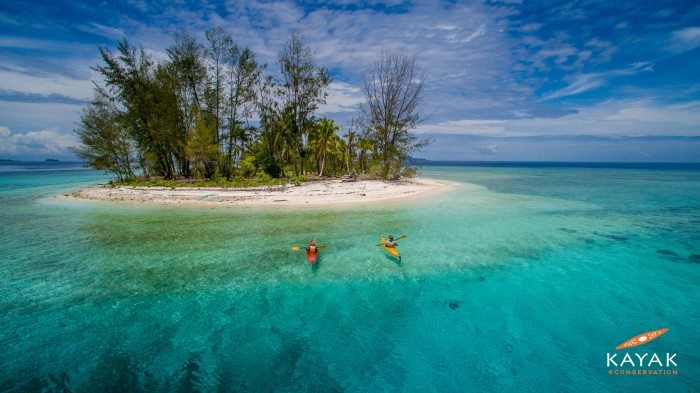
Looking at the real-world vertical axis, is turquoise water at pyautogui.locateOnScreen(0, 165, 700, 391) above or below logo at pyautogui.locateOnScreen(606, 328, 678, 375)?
above

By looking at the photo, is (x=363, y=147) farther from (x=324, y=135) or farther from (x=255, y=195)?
(x=255, y=195)

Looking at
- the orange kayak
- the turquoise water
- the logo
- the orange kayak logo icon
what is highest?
the orange kayak

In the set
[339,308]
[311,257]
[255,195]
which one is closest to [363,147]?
[255,195]

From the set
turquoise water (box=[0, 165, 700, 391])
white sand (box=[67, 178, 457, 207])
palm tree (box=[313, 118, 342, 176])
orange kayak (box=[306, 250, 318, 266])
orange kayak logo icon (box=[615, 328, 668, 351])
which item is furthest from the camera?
palm tree (box=[313, 118, 342, 176])

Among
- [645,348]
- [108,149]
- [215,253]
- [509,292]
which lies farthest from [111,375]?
[108,149]

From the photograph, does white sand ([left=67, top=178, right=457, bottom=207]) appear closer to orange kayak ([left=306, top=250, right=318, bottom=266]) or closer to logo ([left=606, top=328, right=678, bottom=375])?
orange kayak ([left=306, top=250, right=318, bottom=266])

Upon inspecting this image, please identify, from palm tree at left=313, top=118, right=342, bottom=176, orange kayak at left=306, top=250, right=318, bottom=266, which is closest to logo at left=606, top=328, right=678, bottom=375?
orange kayak at left=306, top=250, right=318, bottom=266

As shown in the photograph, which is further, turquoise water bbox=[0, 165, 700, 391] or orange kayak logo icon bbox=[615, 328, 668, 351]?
orange kayak logo icon bbox=[615, 328, 668, 351]
